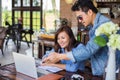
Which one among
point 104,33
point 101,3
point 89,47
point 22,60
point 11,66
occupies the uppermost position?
point 101,3

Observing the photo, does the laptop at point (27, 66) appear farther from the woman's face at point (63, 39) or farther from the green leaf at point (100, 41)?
the green leaf at point (100, 41)

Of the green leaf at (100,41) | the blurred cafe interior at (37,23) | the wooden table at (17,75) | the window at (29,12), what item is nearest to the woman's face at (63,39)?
the wooden table at (17,75)

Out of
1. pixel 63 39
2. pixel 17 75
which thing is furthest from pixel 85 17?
pixel 17 75

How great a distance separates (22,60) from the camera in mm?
1778

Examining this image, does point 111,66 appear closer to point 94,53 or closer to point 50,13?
point 94,53

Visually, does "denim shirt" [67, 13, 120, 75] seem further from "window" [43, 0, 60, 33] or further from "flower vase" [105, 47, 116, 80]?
"window" [43, 0, 60, 33]

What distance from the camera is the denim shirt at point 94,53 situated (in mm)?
1611

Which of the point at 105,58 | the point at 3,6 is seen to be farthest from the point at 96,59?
the point at 3,6

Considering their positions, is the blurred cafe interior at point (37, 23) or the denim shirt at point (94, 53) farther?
the blurred cafe interior at point (37, 23)

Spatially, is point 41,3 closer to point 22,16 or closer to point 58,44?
point 22,16

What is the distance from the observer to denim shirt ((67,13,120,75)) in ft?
5.29

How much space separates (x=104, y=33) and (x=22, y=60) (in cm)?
75

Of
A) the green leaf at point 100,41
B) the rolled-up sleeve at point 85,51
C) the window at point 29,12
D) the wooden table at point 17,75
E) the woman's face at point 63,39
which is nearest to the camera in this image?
the green leaf at point 100,41

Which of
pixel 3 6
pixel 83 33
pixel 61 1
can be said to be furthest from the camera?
pixel 3 6
